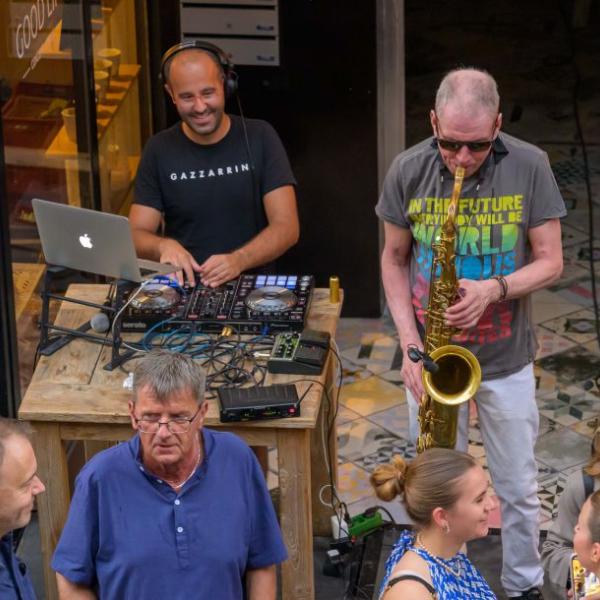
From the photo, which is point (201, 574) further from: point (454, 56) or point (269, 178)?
point (454, 56)

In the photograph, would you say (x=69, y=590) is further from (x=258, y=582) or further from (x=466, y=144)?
(x=466, y=144)

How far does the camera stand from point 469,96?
463 centimetres

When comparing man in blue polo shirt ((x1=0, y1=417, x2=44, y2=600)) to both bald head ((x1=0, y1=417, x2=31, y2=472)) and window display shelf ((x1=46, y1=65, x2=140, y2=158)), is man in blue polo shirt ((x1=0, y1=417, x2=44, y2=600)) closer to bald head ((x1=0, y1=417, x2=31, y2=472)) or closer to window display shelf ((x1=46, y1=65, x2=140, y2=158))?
bald head ((x1=0, y1=417, x2=31, y2=472))

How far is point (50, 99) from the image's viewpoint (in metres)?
6.27

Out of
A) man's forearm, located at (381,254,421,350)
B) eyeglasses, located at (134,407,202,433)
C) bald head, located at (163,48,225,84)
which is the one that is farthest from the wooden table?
bald head, located at (163,48,225,84)

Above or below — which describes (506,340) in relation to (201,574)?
above

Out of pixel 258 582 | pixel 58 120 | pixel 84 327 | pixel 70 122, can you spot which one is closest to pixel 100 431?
pixel 84 327

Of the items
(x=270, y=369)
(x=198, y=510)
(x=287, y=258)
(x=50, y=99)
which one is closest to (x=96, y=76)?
(x=50, y=99)

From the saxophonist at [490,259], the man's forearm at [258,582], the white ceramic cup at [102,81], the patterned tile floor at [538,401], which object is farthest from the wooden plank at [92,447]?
the white ceramic cup at [102,81]

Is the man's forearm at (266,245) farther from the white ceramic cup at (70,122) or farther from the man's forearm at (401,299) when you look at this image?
the white ceramic cup at (70,122)

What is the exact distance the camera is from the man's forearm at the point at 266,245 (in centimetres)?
547

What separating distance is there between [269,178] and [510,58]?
20.3 feet

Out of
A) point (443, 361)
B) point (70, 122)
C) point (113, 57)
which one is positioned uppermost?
point (113, 57)

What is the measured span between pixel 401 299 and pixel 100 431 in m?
1.15
